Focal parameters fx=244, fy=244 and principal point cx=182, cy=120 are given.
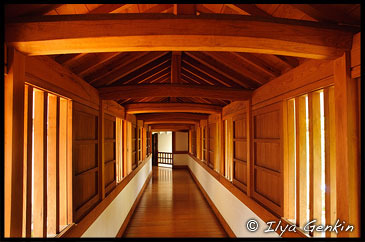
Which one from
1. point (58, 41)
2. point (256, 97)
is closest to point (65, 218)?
point (58, 41)

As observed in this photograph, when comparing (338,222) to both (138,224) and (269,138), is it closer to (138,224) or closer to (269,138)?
(269,138)

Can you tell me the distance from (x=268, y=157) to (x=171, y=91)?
1.69 m

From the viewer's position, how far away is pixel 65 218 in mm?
2512

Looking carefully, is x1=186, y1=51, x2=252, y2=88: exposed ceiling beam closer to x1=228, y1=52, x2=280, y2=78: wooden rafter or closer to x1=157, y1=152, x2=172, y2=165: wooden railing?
x1=228, y1=52, x2=280, y2=78: wooden rafter

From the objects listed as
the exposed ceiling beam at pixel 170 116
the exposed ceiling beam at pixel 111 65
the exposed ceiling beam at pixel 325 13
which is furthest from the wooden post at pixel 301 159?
the exposed ceiling beam at pixel 170 116

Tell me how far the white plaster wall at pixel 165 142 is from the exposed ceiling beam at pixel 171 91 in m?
13.4

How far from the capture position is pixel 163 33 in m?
1.55

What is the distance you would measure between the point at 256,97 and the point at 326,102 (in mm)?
1563

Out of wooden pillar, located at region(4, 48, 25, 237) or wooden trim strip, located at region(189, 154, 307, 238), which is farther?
wooden trim strip, located at region(189, 154, 307, 238)

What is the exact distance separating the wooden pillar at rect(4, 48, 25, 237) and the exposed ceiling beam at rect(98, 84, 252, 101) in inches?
84.3

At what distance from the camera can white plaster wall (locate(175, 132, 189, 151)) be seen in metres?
15.9

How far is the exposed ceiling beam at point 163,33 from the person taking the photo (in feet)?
5.06

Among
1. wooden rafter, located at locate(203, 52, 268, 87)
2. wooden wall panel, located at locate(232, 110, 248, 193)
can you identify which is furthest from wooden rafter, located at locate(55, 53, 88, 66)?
wooden wall panel, located at locate(232, 110, 248, 193)

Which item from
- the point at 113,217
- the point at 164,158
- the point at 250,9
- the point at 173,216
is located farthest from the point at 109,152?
the point at 164,158
